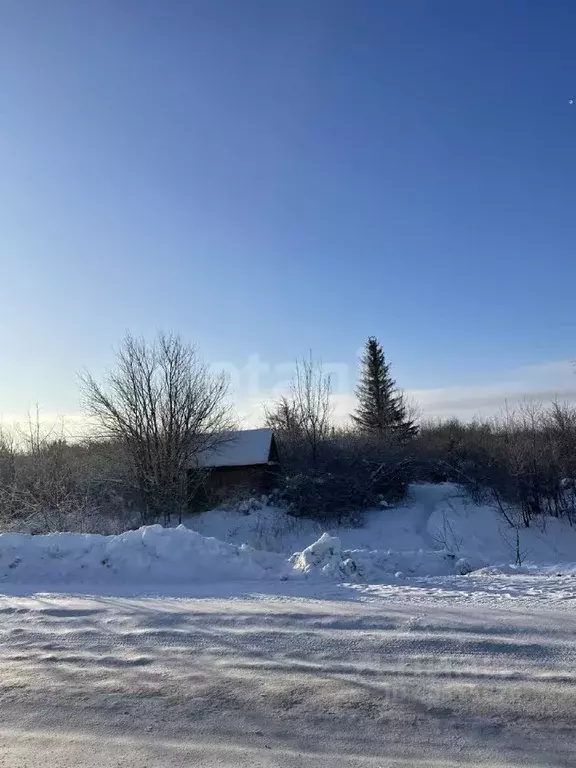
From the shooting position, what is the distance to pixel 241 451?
30000mm

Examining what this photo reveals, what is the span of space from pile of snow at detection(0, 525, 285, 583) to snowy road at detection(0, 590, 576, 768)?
9.76 ft

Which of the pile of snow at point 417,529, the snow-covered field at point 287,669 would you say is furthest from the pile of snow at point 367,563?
the pile of snow at point 417,529

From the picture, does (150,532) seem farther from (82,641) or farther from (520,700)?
(520,700)

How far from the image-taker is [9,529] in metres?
18.5

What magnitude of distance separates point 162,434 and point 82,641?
23.5 metres

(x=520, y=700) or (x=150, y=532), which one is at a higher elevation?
(x=150, y=532)

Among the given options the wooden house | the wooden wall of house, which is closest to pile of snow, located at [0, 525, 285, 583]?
the wooden wall of house

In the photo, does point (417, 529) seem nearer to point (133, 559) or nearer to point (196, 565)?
point (196, 565)

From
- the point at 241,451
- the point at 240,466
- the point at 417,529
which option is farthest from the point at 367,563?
the point at 241,451

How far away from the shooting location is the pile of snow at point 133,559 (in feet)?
31.2

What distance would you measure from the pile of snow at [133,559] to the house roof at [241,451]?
18.4 m

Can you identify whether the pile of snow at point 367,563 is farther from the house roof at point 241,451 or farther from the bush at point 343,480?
the house roof at point 241,451

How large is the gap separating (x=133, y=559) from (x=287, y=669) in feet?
18.8

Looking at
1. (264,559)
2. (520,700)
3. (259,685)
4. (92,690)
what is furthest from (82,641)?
(264,559)
